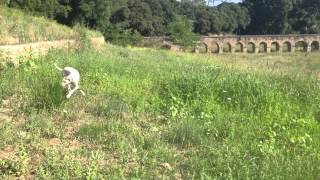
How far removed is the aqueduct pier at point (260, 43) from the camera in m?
66.9

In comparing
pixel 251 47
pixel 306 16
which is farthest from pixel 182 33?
pixel 306 16

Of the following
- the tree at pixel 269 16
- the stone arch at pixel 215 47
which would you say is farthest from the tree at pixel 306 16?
the stone arch at pixel 215 47

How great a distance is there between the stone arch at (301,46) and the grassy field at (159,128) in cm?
6456

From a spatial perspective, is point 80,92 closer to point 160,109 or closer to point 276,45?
point 160,109

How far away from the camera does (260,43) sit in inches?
2736

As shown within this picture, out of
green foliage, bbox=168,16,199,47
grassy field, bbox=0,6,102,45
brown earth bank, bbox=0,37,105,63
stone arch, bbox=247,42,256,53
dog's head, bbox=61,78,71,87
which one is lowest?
stone arch, bbox=247,42,256,53

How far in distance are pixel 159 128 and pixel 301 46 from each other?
230 feet

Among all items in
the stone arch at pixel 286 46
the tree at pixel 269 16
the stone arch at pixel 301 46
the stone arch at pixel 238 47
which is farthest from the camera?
the tree at pixel 269 16

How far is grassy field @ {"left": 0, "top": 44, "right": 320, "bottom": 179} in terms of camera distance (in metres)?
4.49

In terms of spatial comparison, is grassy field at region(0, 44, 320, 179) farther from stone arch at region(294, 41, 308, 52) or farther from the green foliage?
stone arch at region(294, 41, 308, 52)

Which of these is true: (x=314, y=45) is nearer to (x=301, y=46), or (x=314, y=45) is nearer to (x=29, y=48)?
(x=301, y=46)

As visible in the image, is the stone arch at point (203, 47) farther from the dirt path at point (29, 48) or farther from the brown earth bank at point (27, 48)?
the brown earth bank at point (27, 48)

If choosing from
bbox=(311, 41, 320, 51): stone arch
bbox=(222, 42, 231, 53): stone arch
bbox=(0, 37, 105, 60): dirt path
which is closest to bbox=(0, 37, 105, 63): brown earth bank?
bbox=(0, 37, 105, 60): dirt path

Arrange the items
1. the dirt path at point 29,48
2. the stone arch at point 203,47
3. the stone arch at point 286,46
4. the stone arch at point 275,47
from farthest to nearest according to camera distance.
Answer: the stone arch at point 275,47 < the stone arch at point 286,46 < the stone arch at point 203,47 < the dirt path at point 29,48
